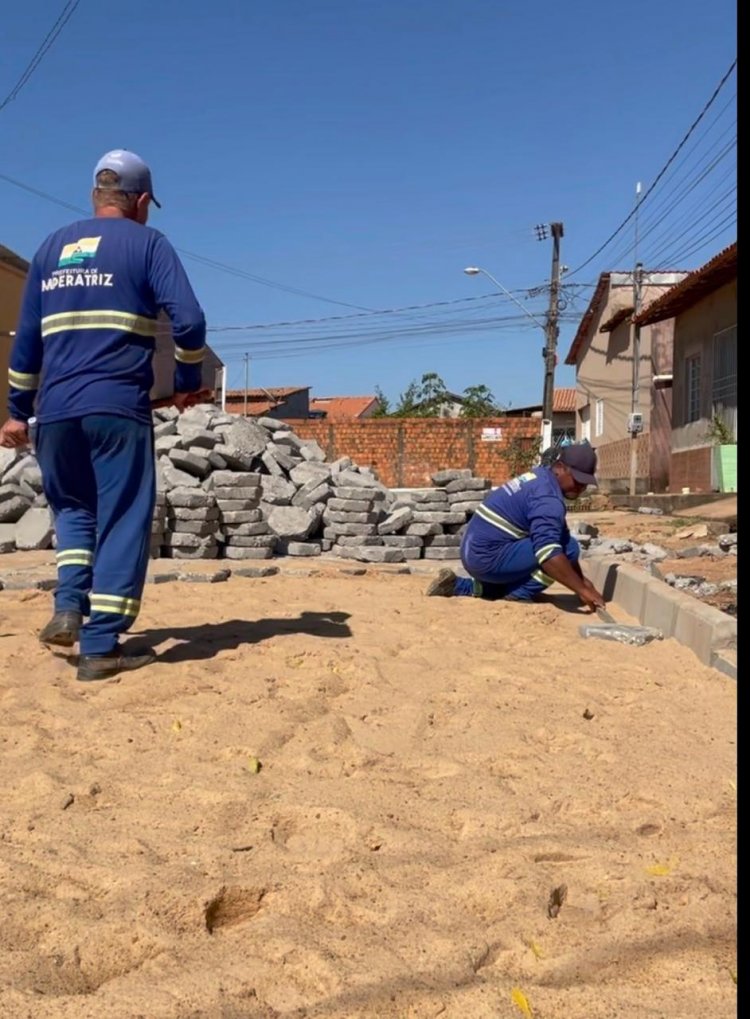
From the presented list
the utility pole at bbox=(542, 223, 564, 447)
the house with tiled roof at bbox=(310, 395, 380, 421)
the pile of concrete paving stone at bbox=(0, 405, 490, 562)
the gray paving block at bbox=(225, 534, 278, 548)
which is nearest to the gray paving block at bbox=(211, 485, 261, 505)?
the pile of concrete paving stone at bbox=(0, 405, 490, 562)

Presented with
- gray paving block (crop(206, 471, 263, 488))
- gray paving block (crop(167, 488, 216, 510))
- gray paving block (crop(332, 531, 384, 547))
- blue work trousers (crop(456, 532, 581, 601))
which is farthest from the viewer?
gray paving block (crop(332, 531, 384, 547))

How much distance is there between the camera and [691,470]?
60.1ft

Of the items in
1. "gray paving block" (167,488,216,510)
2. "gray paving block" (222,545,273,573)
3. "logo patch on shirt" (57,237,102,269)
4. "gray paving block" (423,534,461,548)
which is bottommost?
"gray paving block" (222,545,273,573)

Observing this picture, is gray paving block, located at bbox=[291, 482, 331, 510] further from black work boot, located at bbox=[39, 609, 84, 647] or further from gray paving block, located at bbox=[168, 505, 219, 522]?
black work boot, located at bbox=[39, 609, 84, 647]

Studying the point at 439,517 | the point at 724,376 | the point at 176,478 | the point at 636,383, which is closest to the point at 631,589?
the point at 439,517

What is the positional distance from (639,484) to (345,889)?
22192 millimetres

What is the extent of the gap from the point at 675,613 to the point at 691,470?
14499mm

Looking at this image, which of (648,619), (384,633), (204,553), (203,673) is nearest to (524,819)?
(203,673)

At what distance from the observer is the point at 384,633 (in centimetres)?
448

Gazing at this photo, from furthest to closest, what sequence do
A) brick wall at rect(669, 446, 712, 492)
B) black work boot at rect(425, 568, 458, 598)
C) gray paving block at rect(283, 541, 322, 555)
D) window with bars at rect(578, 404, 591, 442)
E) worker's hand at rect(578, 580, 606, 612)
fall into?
window with bars at rect(578, 404, 591, 442) < brick wall at rect(669, 446, 712, 492) < gray paving block at rect(283, 541, 322, 555) < black work boot at rect(425, 568, 458, 598) < worker's hand at rect(578, 580, 606, 612)

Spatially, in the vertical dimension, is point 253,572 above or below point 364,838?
above

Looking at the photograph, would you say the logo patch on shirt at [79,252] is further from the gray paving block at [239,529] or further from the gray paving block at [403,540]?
the gray paving block at [403,540]

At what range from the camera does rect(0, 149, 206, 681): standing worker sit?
359 centimetres

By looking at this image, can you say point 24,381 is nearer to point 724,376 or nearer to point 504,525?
point 504,525
